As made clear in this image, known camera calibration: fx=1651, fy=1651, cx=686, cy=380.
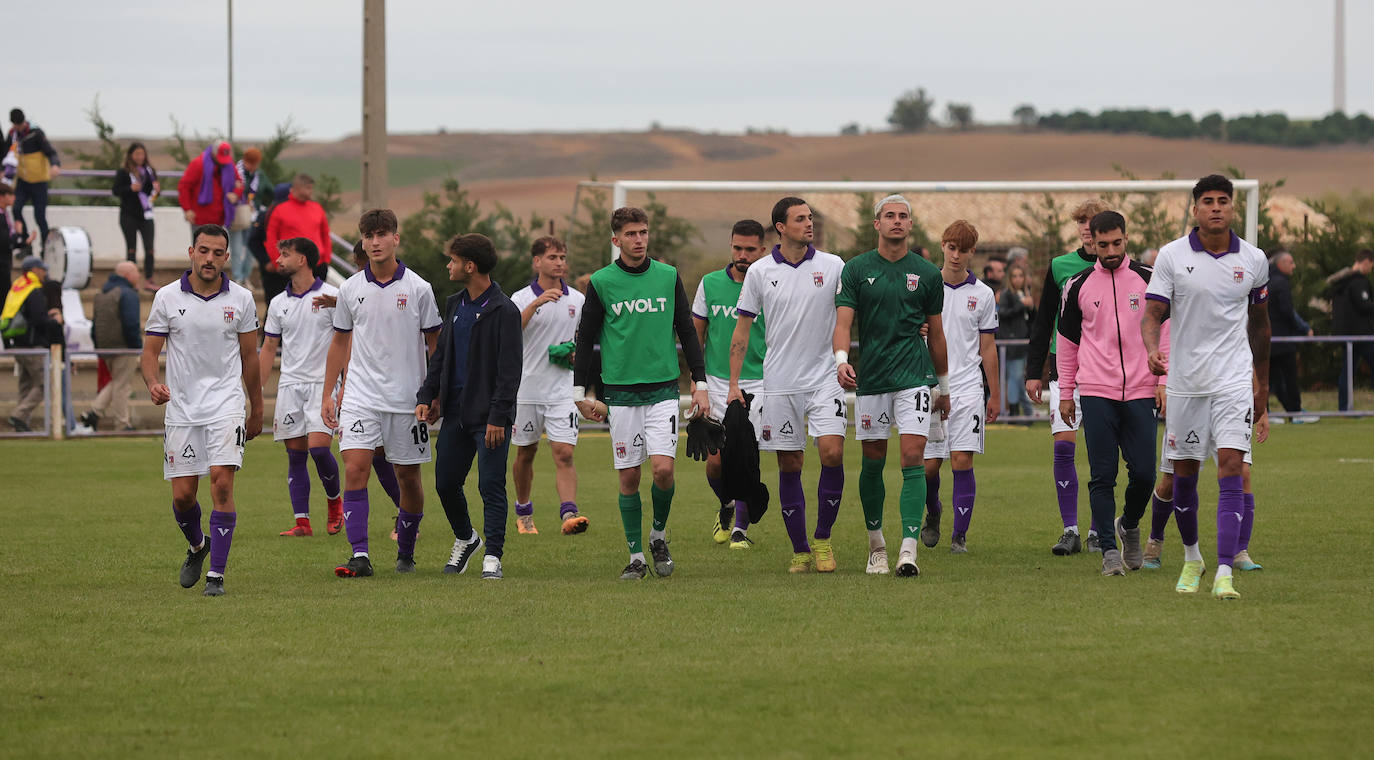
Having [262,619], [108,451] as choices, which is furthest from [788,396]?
[108,451]

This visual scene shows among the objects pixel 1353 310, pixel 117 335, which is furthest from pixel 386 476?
pixel 1353 310

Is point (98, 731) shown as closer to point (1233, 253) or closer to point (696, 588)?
point (696, 588)

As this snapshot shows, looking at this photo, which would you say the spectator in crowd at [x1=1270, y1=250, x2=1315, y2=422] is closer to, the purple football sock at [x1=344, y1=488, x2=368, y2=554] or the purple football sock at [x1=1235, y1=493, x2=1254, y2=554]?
the purple football sock at [x1=1235, y1=493, x2=1254, y2=554]

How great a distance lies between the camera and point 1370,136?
105 meters

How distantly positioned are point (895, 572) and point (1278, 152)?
315 feet

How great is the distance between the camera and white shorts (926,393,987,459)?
11320 millimetres

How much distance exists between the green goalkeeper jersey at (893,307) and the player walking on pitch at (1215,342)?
141 cm

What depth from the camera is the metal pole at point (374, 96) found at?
25156 mm

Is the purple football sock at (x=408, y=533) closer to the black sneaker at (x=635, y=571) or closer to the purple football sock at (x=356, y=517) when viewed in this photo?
the purple football sock at (x=356, y=517)

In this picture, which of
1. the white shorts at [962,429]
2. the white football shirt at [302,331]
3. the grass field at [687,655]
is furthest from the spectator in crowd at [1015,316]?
the white football shirt at [302,331]

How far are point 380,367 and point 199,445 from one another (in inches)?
49.8

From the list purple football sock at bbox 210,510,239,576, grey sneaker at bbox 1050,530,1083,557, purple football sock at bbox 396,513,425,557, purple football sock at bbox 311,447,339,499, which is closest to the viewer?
purple football sock at bbox 210,510,239,576

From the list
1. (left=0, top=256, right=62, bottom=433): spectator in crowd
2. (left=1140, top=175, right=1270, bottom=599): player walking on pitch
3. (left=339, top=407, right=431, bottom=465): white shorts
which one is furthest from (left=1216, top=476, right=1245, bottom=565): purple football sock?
(left=0, top=256, right=62, bottom=433): spectator in crowd

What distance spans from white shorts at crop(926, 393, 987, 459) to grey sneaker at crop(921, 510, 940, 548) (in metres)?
0.46
